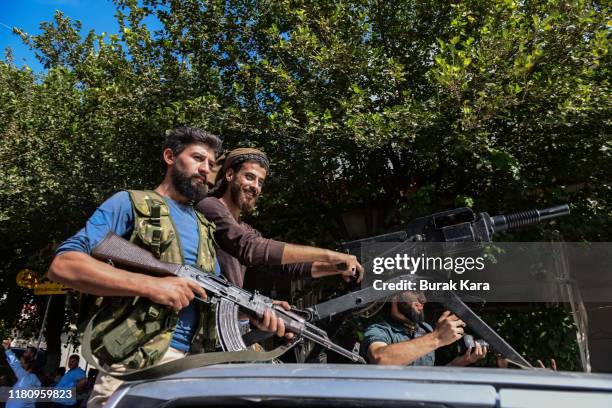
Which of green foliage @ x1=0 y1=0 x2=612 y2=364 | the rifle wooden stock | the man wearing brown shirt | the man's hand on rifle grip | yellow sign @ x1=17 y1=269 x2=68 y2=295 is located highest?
green foliage @ x1=0 y1=0 x2=612 y2=364

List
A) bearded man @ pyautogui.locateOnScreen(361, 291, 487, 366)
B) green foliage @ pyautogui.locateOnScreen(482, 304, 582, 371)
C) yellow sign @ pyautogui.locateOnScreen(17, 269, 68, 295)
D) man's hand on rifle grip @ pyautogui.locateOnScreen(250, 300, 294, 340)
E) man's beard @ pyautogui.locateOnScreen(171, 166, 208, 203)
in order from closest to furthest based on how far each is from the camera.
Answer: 1. man's hand on rifle grip @ pyautogui.locateOnScreen(250, 300, 294, 340)
2. man's beard @ pyautogui.locateOnScreen(171, 166, 208, 203)
3. bearded man @ pyautogui.locateOnScreen(361, 291, 487, 366)
4. green foliage @ pyautogui.locateOnScreen(482, 304, 582, 371)
5. yellow sign @ pyautogui.locateOnScreen(17, 269, 68, 295)

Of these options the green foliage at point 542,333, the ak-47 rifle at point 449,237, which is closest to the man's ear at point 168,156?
the ak-47 rifle at point 449,237

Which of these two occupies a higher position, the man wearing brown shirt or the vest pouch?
the man wearing brown shirt

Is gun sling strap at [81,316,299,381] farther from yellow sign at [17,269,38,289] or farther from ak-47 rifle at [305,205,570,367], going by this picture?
yellow sign at [17,269,38,289]

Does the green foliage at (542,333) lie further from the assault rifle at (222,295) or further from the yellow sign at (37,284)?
the yellow sign at (37,284)

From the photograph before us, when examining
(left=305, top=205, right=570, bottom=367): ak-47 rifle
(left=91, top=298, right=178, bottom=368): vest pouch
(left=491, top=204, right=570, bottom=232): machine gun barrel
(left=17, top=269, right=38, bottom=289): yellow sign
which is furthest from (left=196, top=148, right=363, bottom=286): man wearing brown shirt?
(left=17, top=269, right=38, bottom=289): yellow sign

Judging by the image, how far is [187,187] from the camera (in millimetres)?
2344

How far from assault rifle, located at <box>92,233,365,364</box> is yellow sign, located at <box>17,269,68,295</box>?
871cm

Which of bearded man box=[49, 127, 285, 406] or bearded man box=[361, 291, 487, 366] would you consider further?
bearded man box=[361, 291, 487, 366]

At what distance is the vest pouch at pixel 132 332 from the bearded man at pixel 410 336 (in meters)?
1.45

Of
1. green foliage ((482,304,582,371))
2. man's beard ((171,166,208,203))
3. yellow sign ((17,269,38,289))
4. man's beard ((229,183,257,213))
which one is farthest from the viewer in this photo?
yellow sign ((17,269,38,289))

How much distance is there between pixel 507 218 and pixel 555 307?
4.99m

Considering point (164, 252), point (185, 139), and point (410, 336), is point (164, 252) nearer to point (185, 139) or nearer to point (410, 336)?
point (185, 139)

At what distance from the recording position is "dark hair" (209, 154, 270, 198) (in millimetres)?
2789
